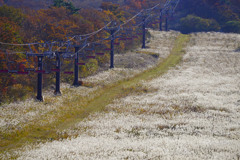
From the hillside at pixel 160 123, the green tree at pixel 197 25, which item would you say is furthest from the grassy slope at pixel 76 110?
the green tree at pixel 197 25

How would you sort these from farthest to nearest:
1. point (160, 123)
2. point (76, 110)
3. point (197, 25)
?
point (197, 25) < point (76, 110) < point (160, 123)

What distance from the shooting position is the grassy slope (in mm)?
21625

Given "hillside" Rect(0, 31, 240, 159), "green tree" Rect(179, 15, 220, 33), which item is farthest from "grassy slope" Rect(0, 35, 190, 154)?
"green tree" Rect(179, 15, 220, 33)

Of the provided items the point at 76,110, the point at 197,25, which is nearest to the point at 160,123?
the point at 76,110

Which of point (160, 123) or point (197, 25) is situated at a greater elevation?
point (197, 25)

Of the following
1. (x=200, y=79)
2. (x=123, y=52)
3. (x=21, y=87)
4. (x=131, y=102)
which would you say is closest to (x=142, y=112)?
(x=131, y=102)

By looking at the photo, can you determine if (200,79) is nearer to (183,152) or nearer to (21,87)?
(21,87)

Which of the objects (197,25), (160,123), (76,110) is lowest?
(76,110)

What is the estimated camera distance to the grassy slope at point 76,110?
21625mm

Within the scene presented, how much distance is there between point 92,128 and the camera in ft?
77.2

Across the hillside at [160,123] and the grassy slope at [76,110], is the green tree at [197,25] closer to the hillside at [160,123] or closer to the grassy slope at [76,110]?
the grassy slope at [76,110]

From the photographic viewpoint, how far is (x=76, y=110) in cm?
3034

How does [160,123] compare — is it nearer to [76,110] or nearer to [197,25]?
[76,110]

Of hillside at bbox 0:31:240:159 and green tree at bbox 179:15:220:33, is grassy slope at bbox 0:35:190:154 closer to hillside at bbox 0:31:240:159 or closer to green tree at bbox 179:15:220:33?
hillside at bbox 0:31:240:159
